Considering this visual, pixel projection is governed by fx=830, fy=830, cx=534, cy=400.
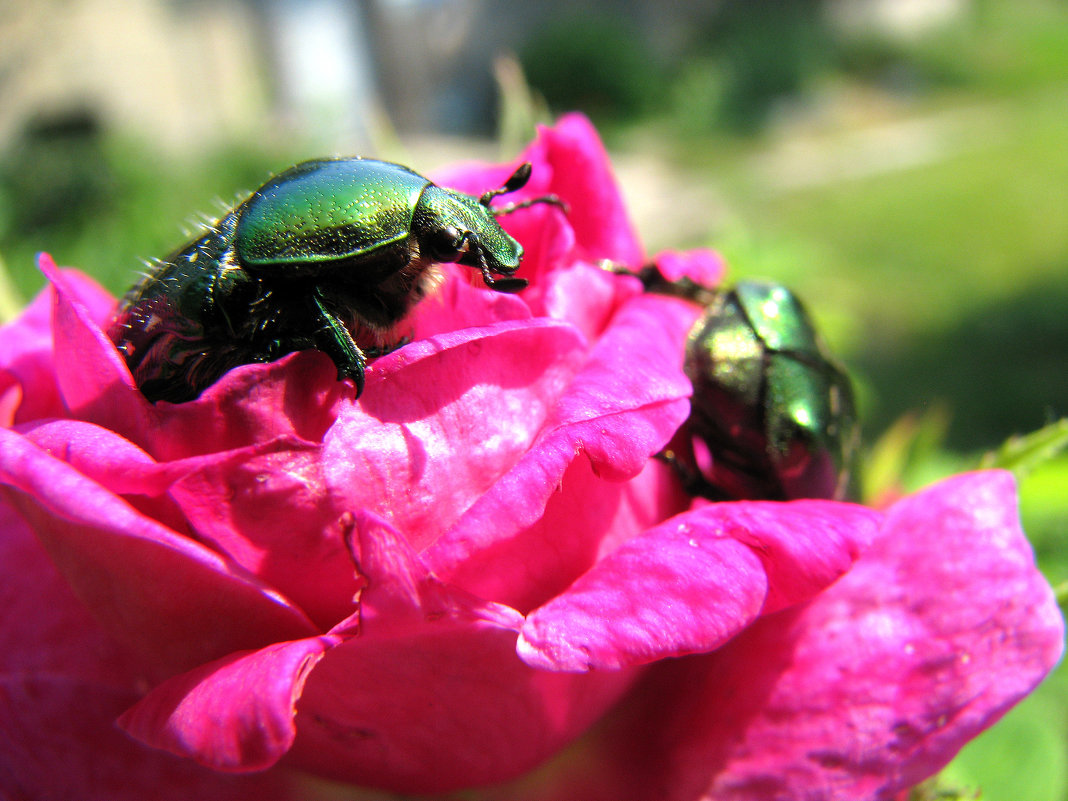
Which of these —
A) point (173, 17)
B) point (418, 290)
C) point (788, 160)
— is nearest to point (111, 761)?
point (418, 290)

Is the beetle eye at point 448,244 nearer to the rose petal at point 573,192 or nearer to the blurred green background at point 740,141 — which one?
the rose petal at point 573,192

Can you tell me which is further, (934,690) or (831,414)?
(831,414)

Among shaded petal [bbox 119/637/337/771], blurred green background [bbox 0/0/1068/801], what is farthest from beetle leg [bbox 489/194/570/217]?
shaded petal [bbox 119/637/337/771]

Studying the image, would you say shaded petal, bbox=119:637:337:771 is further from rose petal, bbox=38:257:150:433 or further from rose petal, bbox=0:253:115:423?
rose petal, bbox=0:253:115:423

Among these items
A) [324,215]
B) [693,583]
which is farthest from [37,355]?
[693,583]

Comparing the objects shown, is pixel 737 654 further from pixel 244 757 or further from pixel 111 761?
pixel 111 761

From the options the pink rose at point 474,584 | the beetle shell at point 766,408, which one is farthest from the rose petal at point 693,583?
the beetle shell at point 766,408
